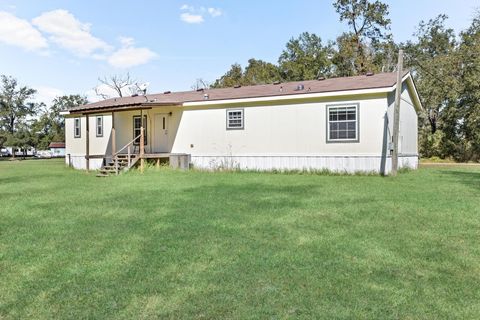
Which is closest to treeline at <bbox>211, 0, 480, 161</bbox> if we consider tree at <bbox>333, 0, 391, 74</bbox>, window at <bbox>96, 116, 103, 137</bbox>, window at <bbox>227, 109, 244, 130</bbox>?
tree at <bbox>333, 0, 391, 74</bbox>

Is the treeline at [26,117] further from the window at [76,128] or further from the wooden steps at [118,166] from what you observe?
the wooden steps at [118,166]

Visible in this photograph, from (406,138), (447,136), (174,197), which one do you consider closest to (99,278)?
(174,197)

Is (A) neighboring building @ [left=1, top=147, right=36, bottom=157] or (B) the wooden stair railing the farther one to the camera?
(A) neighboring building @ [left=1, top=147, right=36, bottom=157]

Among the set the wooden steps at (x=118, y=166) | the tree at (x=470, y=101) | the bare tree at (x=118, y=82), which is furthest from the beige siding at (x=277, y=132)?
the bare tree at (x=118, y=82)

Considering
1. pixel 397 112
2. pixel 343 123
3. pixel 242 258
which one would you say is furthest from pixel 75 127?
pixel 242 258

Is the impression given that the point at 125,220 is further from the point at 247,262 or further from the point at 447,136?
the point at 447,136

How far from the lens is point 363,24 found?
1203 inches

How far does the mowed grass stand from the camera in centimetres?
305

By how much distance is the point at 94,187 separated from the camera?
1045cm

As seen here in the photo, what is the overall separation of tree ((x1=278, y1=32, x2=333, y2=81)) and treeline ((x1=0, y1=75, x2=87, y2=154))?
27.9 metres

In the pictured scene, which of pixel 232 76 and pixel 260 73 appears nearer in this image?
pixel 260 73

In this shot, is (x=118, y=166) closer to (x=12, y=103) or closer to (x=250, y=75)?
(x=250, y=75)

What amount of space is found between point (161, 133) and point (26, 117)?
1656 inches

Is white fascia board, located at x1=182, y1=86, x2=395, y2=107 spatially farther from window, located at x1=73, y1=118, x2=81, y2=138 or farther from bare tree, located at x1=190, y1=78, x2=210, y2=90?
bare tree, located at x1=190, y1=78, x2=210, y2=90
